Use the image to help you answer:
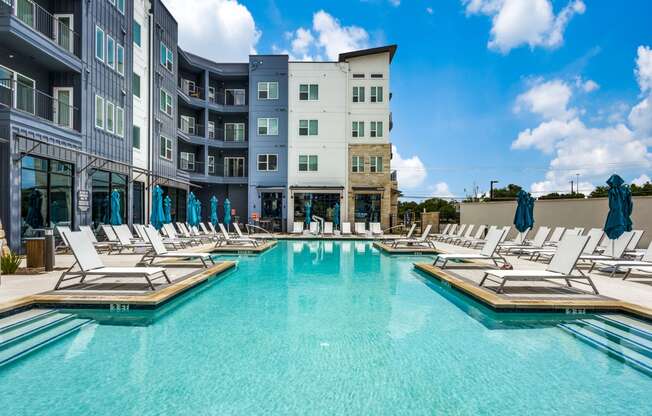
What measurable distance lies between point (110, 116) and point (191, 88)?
1299 cm

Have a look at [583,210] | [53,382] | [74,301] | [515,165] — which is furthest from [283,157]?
[515,165]

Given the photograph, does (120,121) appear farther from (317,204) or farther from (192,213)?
(317,204)

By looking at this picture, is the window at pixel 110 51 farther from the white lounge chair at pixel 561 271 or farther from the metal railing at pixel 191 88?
the white lounge chair at pixel 561 271

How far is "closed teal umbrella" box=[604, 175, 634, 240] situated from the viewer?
10.2 meters

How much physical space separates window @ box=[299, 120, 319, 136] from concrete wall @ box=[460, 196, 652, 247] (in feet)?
43.1

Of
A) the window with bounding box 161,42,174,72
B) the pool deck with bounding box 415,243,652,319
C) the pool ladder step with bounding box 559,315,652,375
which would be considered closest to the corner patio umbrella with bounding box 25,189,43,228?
the pool deck with bounding box 415,243,652,319

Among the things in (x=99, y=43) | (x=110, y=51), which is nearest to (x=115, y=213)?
(x=99, y=43)

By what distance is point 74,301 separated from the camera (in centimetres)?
623

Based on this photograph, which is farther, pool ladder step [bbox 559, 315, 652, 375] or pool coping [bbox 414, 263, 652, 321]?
pool coping [bbox 414, 263, 652, 321]

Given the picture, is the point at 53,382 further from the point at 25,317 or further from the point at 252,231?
the point at 252,231

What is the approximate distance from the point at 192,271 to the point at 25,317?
3.87 m

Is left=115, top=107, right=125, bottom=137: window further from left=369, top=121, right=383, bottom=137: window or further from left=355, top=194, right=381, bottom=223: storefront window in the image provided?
left=369, top=121, right=383, bottom=137: window

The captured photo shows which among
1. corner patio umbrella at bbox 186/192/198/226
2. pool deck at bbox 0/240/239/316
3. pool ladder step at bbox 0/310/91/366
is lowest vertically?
pool ladder step at bbox 0/310/91/366

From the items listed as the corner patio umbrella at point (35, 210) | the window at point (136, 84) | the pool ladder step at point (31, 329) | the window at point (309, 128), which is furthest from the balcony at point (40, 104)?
the window at point (309, 128)
